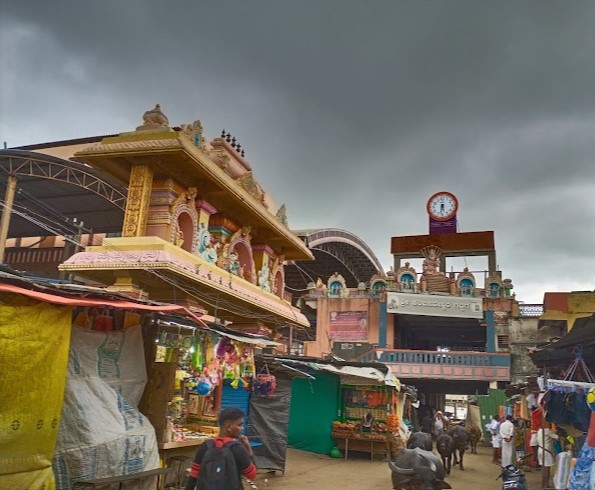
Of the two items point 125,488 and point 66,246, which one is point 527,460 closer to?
point 125,488

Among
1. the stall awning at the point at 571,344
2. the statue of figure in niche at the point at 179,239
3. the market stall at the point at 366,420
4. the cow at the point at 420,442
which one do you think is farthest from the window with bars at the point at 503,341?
the cow at the point at 420,442

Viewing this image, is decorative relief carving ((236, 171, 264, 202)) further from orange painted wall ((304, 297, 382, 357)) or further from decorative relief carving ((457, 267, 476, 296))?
decorative relief carving ((457, 267, 476, 296))

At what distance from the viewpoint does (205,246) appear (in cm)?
1309

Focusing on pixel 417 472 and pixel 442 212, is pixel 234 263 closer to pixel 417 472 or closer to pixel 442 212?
pixel 417 472

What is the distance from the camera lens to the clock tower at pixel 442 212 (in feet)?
124

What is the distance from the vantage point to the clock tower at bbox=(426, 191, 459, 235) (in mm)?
37781

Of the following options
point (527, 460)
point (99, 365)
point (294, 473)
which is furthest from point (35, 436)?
point (527, 460)

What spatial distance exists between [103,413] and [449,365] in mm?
24252

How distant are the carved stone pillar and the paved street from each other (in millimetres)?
5965

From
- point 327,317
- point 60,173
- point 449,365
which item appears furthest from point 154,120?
point 449,365

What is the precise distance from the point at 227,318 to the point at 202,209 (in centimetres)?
476

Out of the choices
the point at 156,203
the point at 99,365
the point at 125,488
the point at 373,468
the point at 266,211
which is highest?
the point at 266,211

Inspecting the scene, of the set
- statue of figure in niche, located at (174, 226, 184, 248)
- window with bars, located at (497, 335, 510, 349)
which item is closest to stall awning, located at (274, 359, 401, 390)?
statue of figure in niche, located at (174, 226, 184, 248)

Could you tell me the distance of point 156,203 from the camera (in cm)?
1171
